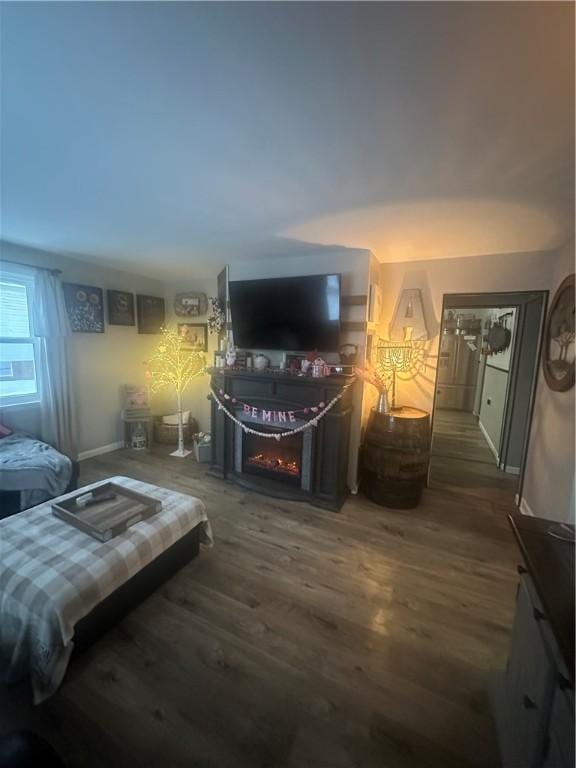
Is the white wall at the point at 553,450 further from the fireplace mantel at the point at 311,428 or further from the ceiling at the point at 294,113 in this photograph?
the fireplace mantel at the point at 311,428

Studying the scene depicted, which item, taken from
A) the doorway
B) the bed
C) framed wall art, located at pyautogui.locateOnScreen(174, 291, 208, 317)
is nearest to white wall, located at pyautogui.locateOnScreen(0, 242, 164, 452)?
framed wall art, located at pyautogui.locateOnScreen(174, 291, 208, 317)

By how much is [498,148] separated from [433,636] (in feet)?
7.54

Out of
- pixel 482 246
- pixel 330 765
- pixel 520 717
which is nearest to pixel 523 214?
pixel 482 246

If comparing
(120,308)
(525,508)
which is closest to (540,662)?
(525,508)

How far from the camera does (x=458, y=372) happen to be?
21.3 feet

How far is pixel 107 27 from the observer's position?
833mm

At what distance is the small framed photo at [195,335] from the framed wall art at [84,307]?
1031mm

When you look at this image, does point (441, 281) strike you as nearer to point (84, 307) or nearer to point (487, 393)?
point (487, 393)

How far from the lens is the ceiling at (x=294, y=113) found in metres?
0.81

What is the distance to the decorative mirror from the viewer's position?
2.12 m

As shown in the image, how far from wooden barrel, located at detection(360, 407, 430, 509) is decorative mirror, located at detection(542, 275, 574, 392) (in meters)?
0.97

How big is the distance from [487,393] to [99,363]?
5806mm

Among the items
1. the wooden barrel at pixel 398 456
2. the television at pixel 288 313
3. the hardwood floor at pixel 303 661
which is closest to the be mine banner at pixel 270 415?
the television at pixel 288 313

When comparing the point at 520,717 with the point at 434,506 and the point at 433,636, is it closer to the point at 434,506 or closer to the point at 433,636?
the point at 433,636
